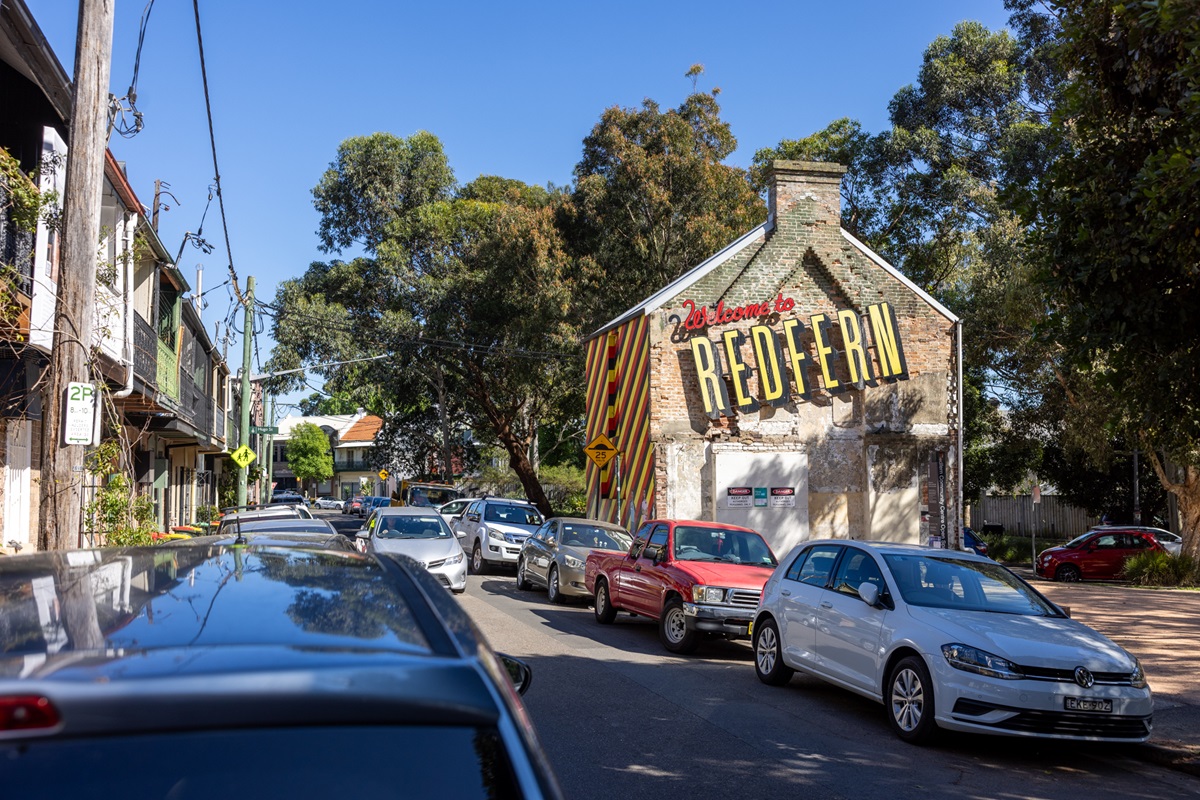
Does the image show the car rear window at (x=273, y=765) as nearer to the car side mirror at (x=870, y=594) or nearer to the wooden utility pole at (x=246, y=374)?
the car side mirror at (x=870, y=594)

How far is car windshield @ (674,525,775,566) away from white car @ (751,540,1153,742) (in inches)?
121

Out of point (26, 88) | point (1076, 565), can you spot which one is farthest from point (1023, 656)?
point (1076, 565)

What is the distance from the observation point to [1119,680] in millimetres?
8344

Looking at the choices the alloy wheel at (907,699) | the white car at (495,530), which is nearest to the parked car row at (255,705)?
the alloy wheel at (907,699)

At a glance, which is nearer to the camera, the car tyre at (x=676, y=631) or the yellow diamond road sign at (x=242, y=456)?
the car tyre at (x=676, y=631)

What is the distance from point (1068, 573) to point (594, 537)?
15.6 m

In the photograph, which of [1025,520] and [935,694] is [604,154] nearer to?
[1025,520]

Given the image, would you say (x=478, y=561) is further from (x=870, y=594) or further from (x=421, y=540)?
(x=870, y=594)

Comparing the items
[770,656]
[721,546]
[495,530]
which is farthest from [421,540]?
[770,656]

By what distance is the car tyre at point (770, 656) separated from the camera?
11.0 meters

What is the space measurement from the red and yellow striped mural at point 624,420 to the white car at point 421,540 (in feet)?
21.1

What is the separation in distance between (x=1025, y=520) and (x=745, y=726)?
39002 mm

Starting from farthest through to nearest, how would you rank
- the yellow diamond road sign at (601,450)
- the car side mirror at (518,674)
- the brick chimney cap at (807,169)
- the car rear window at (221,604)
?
1. the brick chimney cap at (807,169)
2. the yellow diamond road sign at (601,450)
3. the car side mirror at (518,674)
4. the car rear window at (221,604)

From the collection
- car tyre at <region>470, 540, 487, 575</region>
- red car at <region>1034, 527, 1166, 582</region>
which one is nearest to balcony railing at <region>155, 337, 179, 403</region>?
Answer: car tyre at <region>470, 540, 487, 575</region>
